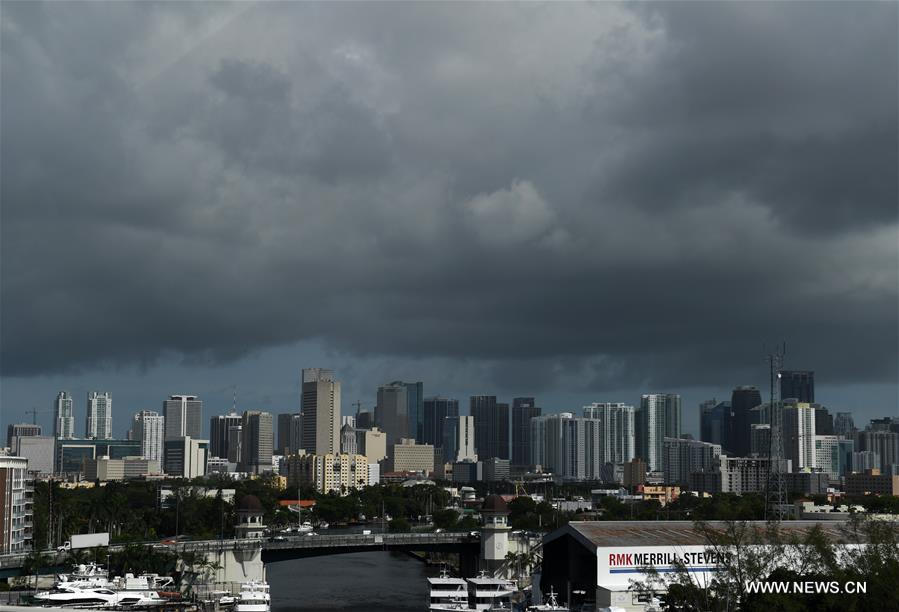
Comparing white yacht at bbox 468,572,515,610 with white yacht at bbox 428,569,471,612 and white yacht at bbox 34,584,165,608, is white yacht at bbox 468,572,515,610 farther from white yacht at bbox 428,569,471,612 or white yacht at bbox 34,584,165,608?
white yacht at bbox 34,584,165,608

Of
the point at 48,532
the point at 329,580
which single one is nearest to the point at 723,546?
the point at 329,580

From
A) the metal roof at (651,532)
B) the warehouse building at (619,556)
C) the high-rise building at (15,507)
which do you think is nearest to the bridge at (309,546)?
the high-rise building at (15,507)

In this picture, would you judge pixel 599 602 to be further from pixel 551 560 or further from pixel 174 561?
pixel 174 561

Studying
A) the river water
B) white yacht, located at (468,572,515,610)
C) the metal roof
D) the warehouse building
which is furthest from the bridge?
the warehouse building

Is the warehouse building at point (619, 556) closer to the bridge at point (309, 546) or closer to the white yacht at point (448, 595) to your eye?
the white yacht at point (448, 595)

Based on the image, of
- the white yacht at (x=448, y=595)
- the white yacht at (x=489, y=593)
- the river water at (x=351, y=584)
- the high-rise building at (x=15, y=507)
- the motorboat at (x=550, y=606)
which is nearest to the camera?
the motorboat at (x=550, y=606)

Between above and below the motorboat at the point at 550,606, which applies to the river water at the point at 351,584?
below
